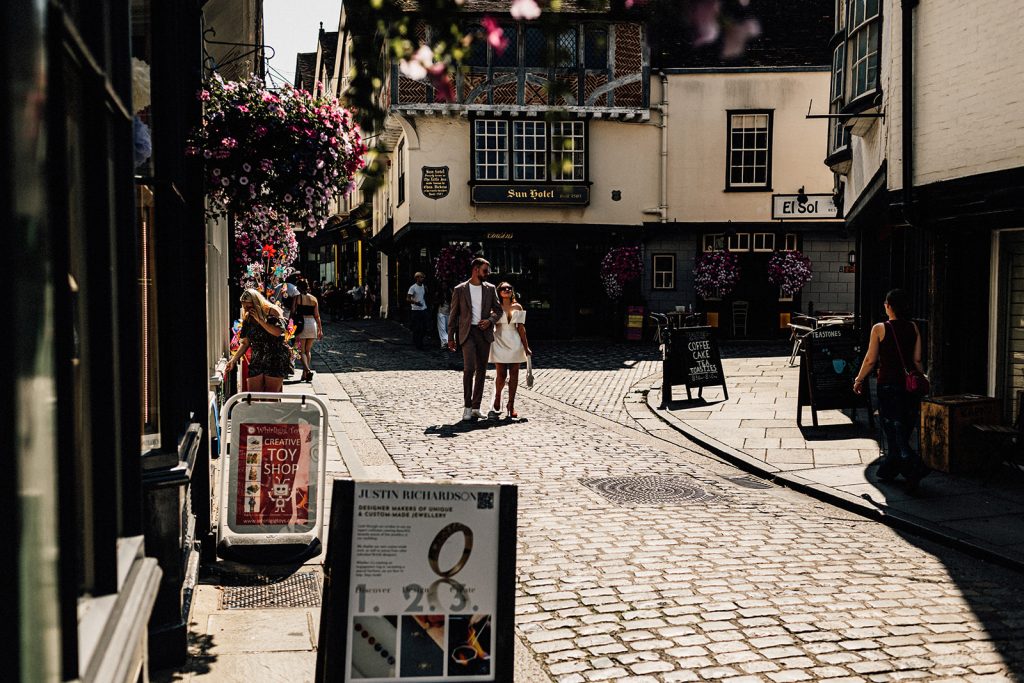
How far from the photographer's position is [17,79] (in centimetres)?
188

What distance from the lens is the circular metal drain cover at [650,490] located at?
28.1 feet

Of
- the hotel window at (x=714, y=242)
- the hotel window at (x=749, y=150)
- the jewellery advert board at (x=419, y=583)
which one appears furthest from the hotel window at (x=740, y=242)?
the jewellery advert board at (x=419, y=583)

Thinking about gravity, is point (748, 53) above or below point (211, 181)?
above

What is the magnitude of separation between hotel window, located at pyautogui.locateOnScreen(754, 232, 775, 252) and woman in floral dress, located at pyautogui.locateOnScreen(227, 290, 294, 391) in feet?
67.2

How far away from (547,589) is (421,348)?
18.2m

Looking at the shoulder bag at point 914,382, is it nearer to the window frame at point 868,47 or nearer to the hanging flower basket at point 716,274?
the window frame at point 868,47

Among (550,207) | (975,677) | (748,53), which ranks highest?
(748,53)

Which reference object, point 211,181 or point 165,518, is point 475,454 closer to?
point 211,181

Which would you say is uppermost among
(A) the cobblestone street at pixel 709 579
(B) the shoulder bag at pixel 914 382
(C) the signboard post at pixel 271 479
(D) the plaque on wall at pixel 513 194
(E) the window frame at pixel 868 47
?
(E) the window frame at pixel 868 47

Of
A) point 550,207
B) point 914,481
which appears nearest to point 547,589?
point 914,481

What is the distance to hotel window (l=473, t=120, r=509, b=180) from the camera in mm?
27438

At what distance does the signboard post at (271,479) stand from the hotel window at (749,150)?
77.9 ft

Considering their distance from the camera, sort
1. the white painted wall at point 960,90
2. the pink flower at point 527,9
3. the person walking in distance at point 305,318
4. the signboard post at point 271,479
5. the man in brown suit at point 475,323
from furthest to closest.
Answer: the person walking in distance at point 305,318
the man in brown suit at point 475,323
the white painted wall at point 960,90
the signboard post at point 271,479
the pink flower at point 527,9

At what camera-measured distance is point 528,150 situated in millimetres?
27516
